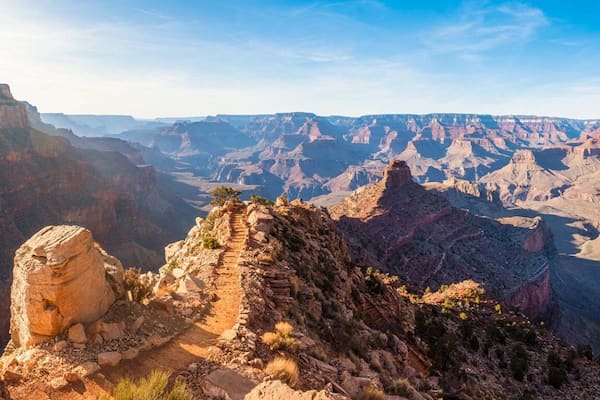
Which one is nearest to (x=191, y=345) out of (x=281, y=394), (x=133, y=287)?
(x=133, y=287)

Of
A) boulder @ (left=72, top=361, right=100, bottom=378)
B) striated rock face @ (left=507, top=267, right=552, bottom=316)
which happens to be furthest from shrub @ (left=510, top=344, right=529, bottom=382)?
striated rock face @ (left=507, top=267, right=552, bottom=316)

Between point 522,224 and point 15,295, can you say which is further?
point 522,224

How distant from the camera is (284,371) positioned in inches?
412

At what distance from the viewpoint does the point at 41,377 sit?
9.16m

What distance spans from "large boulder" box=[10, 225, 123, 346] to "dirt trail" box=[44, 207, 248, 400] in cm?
200

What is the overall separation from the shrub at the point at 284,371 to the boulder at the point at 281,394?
1.02m

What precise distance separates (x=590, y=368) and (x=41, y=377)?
3001 cm

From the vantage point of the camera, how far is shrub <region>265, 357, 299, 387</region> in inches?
405

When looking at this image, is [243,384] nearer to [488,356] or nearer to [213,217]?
[213,217]

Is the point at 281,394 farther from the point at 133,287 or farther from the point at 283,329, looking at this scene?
the point at 133,287

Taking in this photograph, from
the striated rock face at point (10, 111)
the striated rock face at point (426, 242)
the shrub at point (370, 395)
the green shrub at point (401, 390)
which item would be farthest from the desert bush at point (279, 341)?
the striated rock face at point (10, 111)

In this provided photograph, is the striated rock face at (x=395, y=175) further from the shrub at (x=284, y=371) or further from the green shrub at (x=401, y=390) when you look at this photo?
the shrub at (x=284, y=371)

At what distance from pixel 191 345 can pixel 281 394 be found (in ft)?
14.3

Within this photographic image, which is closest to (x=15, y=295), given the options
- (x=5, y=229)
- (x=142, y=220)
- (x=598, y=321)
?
(x=5, y=229)
